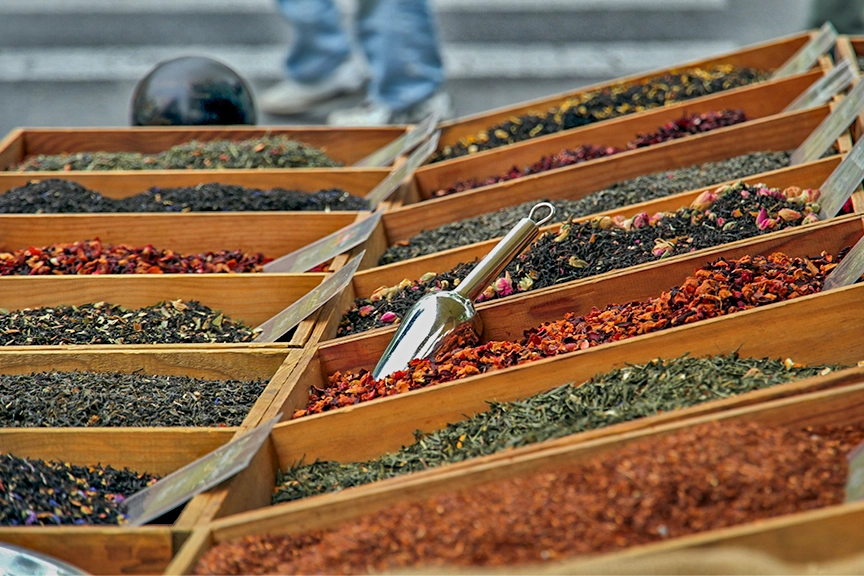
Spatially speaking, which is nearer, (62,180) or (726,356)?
(726,356)

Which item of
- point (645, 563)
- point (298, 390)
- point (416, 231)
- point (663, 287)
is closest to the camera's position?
point (645, 563)

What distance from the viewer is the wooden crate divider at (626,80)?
3129 millimetres

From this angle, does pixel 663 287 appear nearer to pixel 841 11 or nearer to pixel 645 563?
pixel 645 563

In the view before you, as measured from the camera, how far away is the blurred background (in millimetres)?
5637

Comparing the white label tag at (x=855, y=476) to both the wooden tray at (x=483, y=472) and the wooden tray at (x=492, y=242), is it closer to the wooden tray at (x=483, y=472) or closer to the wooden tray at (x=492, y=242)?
the wooden tray at (x=483, y=472)

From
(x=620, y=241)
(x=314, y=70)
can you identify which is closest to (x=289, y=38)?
(x=314, y=70)

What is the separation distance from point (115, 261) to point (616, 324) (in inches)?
48.1

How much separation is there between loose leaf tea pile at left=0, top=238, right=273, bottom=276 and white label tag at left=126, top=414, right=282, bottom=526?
0.89 m

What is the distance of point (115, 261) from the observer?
2.29 meters

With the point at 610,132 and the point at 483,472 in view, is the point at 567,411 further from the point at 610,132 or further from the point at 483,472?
the point at 610,132

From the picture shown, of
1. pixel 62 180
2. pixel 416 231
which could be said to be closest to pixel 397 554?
pixel 416 231

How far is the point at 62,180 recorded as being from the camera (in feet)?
8.85

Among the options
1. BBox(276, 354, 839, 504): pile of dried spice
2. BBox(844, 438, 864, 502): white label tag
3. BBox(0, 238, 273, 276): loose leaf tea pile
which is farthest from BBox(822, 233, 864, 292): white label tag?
BBox(0, 238, 273, 276): loose leaf tea pile

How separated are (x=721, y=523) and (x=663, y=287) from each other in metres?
0.77
